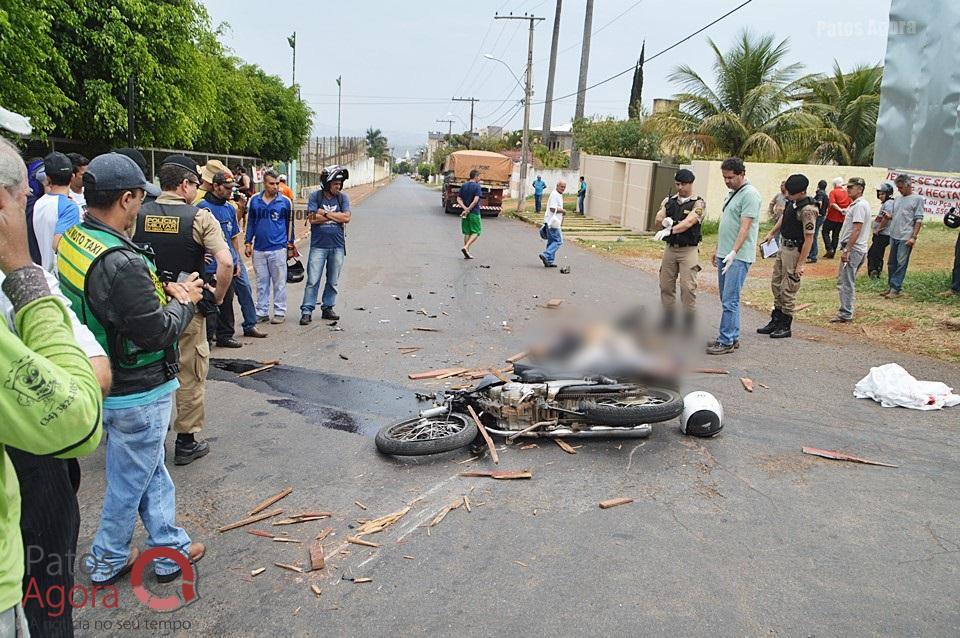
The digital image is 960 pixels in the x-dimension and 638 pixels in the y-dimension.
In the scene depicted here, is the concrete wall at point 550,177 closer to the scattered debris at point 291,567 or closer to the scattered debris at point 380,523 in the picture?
the scattered debris at point 380,523

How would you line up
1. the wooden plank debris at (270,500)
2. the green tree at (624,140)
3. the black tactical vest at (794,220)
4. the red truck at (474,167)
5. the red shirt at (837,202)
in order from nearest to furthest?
the wooden plank debris at (270,500) < the black tactical vest at (794,220) < the red shirt at (837,202) < the green tree at (624,140) < the red truck at (474,167)

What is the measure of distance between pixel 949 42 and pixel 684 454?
812 cm

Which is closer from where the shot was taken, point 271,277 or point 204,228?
point 204,228

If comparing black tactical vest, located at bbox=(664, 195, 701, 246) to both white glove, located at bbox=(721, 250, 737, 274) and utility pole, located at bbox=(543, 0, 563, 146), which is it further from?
utility pole, located at bbox=(543, 0, 563, 146)

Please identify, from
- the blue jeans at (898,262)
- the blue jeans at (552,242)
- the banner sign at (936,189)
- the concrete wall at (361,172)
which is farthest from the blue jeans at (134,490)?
the concrete wall at (361,172)

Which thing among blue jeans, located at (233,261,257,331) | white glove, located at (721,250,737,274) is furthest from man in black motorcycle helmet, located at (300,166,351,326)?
white glove, located at (721,250,737,274)

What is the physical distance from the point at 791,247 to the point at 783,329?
1.06 meters

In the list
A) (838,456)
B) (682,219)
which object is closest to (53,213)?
(682,219)

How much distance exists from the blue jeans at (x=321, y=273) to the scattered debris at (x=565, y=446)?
4744mm

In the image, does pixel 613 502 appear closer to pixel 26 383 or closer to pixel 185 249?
pixel 185 249

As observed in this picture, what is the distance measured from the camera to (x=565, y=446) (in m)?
5.05

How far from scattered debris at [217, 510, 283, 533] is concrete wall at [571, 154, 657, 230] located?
72.9ft

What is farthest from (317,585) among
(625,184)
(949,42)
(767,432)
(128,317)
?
(625,184)

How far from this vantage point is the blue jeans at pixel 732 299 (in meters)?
7.93
